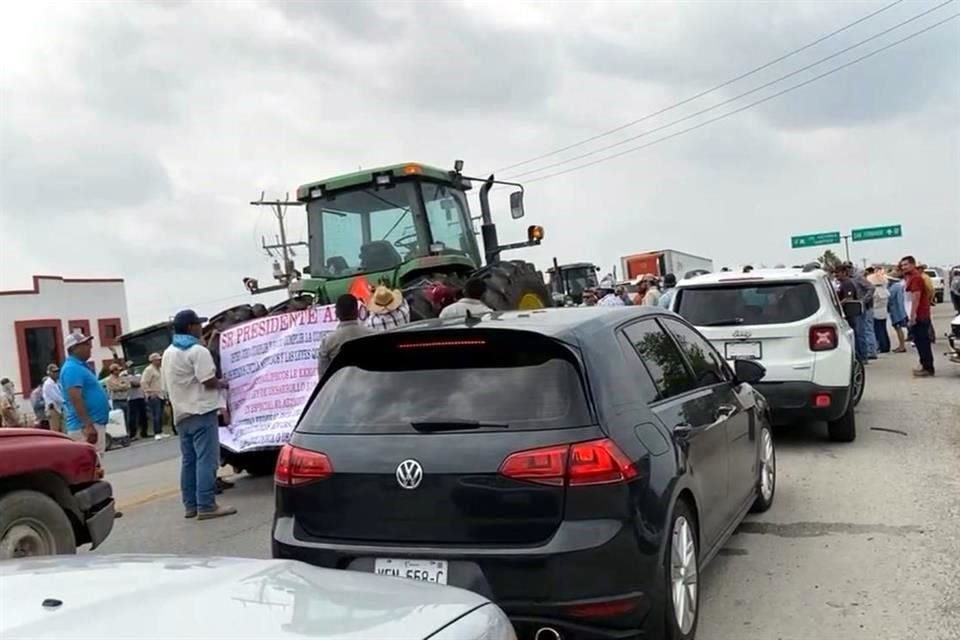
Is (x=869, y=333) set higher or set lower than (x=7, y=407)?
lower

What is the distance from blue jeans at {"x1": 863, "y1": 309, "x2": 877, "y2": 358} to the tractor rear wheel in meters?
6.99

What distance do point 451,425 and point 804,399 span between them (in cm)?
564

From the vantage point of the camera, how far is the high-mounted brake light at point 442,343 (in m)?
4.18

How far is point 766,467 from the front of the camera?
655 cm

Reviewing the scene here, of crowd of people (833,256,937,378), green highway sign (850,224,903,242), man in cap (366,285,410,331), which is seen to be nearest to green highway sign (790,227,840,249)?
green highway sign (850,224,903,242)

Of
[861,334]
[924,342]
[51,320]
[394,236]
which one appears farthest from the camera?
[51,320]

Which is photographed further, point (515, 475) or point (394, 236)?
point (394, 236)

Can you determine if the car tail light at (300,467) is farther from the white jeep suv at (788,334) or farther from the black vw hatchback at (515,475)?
the white jeep suv at (788,334)

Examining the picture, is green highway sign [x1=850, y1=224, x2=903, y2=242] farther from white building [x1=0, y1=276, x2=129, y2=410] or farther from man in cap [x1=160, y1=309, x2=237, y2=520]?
man in cap [x1=160, y1=309, x2=237, y2=520]

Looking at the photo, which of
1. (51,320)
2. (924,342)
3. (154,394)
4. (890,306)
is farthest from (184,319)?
(51,320)

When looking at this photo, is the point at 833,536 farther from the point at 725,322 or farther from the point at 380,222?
the point at 380,222

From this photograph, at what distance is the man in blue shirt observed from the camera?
8.53 meters

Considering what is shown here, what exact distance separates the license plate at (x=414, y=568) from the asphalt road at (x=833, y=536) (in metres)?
1.54

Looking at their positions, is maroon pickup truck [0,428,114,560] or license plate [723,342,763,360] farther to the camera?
license plate [723,342,763,360]
